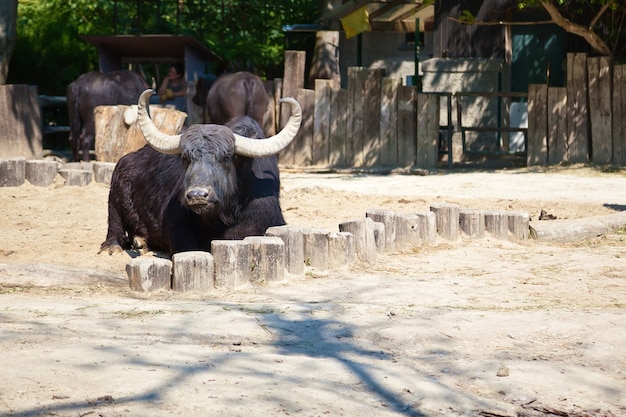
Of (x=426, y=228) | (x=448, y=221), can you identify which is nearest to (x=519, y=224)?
(x=448, y=221)

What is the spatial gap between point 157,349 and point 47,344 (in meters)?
0.54

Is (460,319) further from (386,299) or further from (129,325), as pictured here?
(129,325)

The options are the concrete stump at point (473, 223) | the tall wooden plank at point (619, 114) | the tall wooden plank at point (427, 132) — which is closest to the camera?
the concrete stump at point (473, 223)

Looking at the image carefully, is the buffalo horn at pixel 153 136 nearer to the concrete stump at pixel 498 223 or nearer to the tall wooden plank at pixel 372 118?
the concrete stump at pixel 498 223

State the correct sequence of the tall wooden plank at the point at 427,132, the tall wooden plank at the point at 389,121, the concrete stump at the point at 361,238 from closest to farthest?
the concrete stump at the point at 361,238
the tall wooden plank at the point at 427,132
the tall wooden plank at the point at 389,121

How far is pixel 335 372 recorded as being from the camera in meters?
4.71

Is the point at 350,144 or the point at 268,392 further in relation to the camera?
the point at 350,144

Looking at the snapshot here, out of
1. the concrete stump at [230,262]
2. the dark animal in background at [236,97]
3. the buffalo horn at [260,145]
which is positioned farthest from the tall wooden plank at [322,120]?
the concrete stump at [230,262]

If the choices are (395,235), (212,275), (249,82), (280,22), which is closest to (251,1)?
(280,22)

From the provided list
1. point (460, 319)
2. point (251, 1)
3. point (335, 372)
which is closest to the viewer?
point (335, 372)

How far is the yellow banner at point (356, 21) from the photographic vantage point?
20.7 m

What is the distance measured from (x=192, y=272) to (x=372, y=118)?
1052 centimetres

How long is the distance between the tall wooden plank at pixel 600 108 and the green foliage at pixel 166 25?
25.4 feet

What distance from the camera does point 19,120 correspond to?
1750 centimetres
